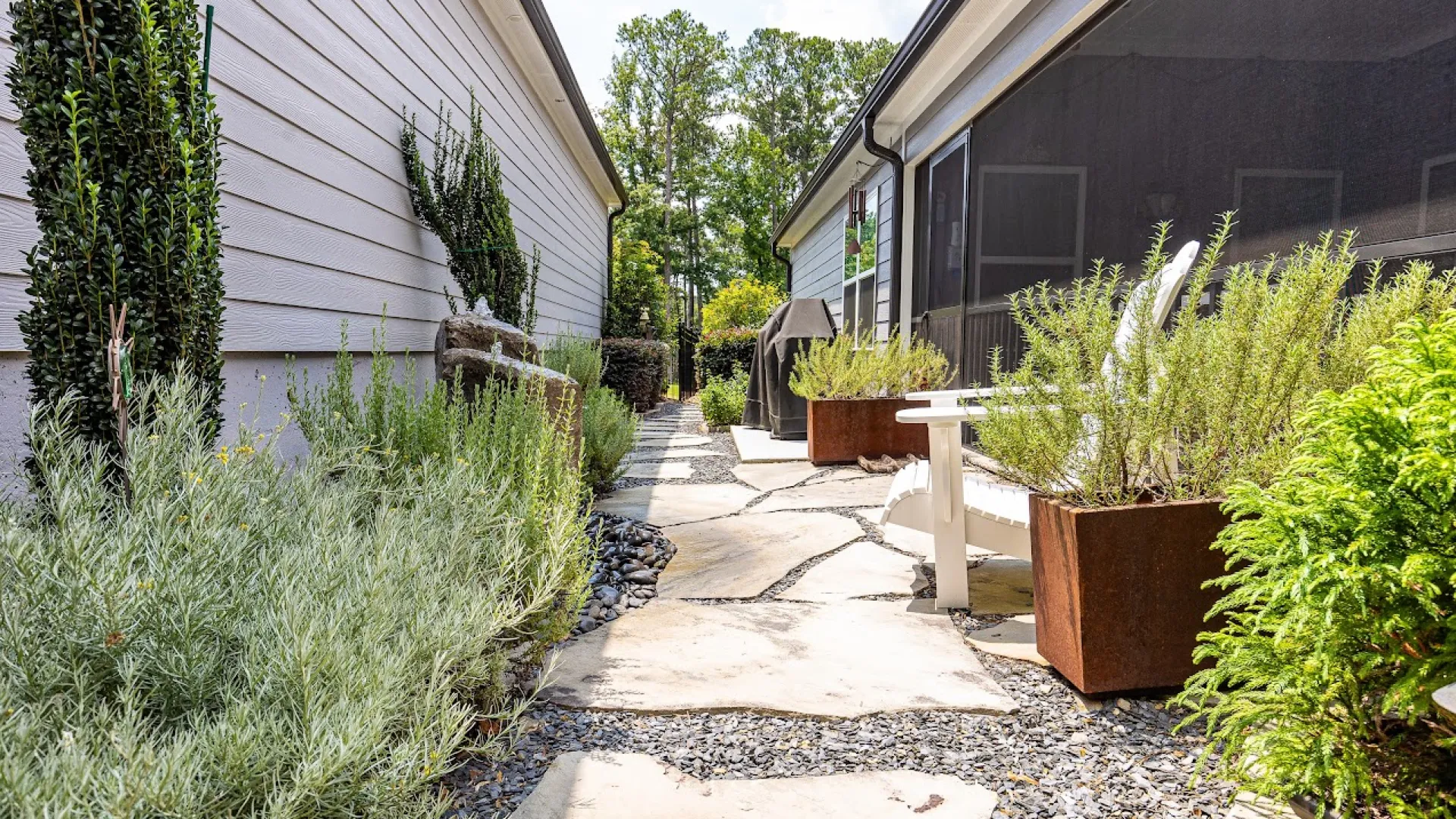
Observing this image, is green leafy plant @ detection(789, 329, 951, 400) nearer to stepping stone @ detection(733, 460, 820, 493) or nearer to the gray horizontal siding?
stepping stone @ detection(733, 460, 820, 493)

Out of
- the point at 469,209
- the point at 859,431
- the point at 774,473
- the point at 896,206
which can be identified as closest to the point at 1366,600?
the point at 774,473

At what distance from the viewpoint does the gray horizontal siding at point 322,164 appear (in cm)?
263

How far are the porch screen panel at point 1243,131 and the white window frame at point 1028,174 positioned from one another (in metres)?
0.02

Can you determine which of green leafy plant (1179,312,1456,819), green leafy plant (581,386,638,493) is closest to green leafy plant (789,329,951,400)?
green leafy plant (581,386,638,493)

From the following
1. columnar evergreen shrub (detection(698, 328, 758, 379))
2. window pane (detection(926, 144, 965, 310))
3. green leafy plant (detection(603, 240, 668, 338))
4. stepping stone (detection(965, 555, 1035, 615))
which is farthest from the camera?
green leafy plant (detection(603, 240, 668, 338))

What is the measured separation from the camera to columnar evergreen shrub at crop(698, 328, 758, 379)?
11867 mm

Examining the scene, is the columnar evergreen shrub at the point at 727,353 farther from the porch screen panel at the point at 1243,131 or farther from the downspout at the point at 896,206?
the porch screen panel at the point at 1243,131

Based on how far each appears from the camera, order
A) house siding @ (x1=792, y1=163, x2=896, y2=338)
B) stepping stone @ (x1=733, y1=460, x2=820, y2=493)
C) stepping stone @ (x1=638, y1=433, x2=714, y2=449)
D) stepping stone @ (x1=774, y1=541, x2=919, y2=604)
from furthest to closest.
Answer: house siding @ (x1=792, y1=163, x2=896, y2=338) → stepping stone @ (x1=638, y1=433, x2=714, y2=449) → stepping stone @ (x1=733, y1=460, x2=820, y2=493) → stepping stone @ (x1=774, y1=541, x2=919, y2=604)

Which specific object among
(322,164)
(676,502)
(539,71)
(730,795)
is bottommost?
(730,795)

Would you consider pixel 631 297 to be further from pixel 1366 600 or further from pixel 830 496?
pixel 1366 600

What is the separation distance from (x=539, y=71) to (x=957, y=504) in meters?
6.04

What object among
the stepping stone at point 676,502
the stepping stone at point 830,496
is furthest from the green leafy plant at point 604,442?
the stepping stone at point 830,496

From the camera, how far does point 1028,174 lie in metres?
4.93

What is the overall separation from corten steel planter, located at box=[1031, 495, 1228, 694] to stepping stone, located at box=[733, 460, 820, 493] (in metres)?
2.77
